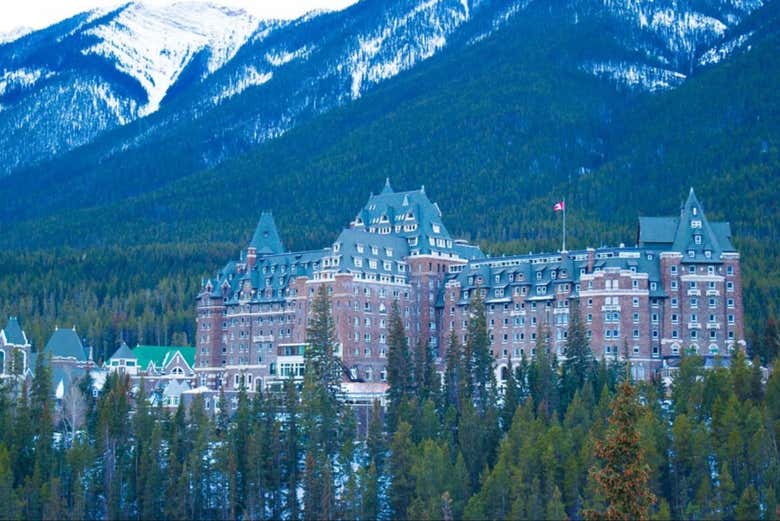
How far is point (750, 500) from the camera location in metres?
105

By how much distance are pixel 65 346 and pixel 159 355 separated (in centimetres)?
1392

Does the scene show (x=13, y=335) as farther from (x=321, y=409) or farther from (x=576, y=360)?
(x=576, y=360)

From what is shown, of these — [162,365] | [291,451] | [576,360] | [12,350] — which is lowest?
[291,451]

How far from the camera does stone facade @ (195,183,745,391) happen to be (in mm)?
144625

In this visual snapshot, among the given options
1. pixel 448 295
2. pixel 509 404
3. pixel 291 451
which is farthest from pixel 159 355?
pixel 509 404

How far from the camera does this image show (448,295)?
159750 mm

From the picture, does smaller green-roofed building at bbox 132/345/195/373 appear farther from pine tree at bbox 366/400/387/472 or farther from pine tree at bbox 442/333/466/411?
pine tree at bbox 366/400/387/472

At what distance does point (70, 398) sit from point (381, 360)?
3515 cm

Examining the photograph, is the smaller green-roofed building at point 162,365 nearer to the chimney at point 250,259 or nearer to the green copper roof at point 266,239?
the chimney at point 250,259

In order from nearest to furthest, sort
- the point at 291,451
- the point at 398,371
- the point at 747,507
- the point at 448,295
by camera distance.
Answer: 1. the point at 747,507
2. the point at 291,451
3. the point at 398,371
4. the point at 448,295

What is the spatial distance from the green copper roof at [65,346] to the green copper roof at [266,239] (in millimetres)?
25283

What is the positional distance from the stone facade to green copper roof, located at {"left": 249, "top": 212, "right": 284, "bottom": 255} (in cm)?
18

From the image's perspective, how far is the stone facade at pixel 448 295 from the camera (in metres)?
145

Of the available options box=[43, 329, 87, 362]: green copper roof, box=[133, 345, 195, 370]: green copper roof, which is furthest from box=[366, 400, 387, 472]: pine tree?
box=[43, 329, 87, 362]: green copper roof
